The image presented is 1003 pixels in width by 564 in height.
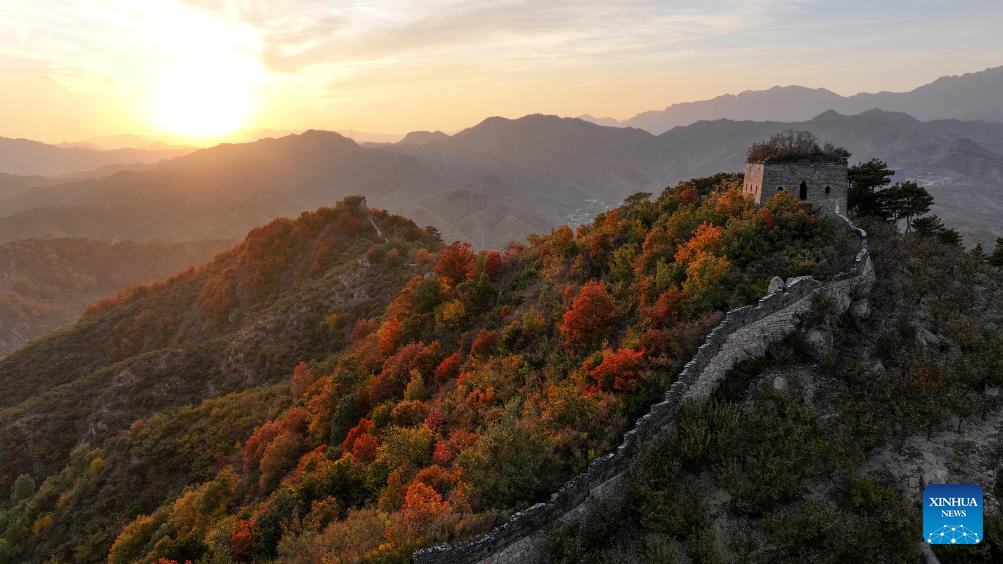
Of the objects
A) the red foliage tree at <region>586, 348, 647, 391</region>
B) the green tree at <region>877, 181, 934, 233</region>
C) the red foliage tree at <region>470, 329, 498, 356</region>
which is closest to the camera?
the red foliage tree at <region>586, 348, 647, 391</region>

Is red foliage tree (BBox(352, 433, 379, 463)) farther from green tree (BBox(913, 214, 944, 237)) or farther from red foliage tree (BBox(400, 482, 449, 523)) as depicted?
green tree (BBox(913, 214, 944, 237))

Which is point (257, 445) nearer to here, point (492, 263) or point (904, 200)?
point (492, 263)

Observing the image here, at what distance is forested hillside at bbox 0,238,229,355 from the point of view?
97.5 metres

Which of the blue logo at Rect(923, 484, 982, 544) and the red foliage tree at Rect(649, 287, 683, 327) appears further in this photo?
the red foliage tree at Rect(649, 287, 683, 327)

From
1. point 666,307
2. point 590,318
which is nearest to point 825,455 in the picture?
point 666,307

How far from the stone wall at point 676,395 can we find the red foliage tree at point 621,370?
4.04 feet

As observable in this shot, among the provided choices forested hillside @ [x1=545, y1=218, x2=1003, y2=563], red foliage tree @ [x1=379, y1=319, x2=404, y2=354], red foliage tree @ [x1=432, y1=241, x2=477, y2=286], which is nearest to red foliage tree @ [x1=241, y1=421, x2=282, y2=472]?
red foliage tree @ [x1=379, y1=319, x2=404, y2=354]

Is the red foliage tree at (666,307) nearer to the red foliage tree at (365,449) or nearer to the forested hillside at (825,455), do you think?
the forested hillside at (825,455)

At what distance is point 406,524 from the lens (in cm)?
1276

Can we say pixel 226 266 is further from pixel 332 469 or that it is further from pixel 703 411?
pixel 703 411

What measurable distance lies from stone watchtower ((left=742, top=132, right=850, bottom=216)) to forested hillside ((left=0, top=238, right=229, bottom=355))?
4951 inches

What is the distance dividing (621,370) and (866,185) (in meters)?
26.2

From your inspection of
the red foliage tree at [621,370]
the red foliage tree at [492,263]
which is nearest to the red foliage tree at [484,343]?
the red foliage tree at [492,263]

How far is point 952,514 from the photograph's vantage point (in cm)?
1271
